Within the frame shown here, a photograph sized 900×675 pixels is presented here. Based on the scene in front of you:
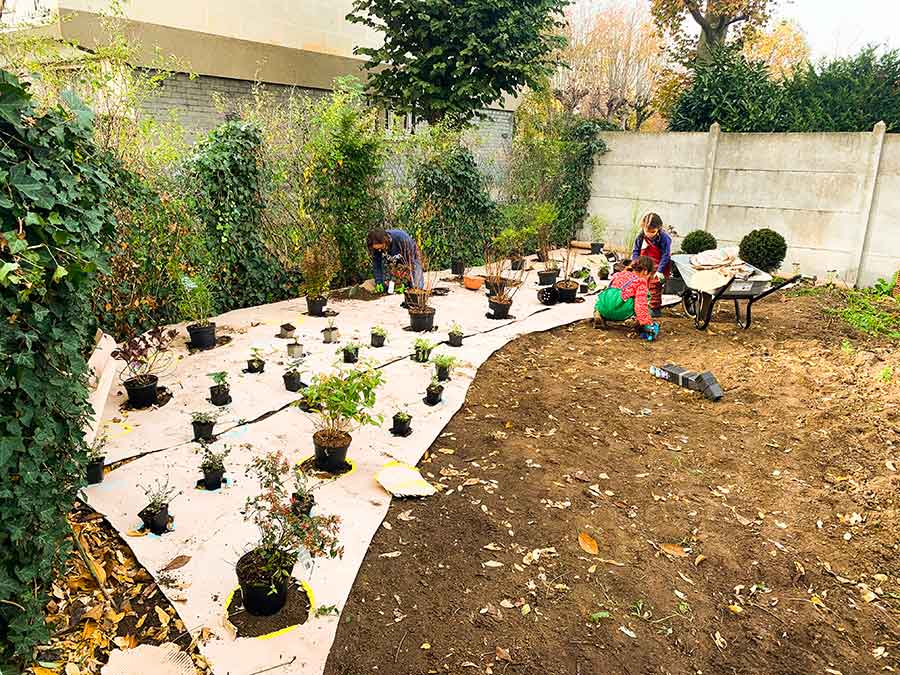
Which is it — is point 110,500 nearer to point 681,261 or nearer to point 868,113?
point 681,261

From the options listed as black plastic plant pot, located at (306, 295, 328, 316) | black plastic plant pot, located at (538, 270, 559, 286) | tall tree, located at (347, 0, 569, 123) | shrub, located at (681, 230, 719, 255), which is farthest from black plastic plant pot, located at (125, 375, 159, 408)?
shrub, located at (681, 230, 719, 255)

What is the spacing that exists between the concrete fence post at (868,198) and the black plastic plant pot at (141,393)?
8986 millimetres

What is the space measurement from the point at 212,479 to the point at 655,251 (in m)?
5.74

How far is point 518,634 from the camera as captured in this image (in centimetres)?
252

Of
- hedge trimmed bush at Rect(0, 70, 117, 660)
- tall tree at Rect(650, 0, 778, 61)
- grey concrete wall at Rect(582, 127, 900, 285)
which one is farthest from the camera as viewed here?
tall tree at Rect(650, 0, 778, 61)

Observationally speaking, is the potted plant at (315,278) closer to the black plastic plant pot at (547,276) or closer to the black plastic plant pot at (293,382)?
the black plastic plant pot at (293,382)

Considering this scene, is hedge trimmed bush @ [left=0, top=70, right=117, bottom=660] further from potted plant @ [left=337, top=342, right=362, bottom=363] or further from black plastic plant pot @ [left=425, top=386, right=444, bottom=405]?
potted plant @ [left=337, top=342, right=362, bottom=363]

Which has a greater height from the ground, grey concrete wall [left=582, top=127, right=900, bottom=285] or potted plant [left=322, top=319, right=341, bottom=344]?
grey concrete wall [left=582, top=127, right=900, bottom=285]

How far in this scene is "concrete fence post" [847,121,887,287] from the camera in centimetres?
786

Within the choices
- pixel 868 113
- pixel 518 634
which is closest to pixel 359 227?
pixel 518 634

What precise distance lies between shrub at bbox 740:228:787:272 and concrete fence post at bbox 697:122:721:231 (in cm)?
130

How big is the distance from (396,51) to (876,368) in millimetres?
8284

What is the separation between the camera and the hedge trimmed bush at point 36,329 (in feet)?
6.09

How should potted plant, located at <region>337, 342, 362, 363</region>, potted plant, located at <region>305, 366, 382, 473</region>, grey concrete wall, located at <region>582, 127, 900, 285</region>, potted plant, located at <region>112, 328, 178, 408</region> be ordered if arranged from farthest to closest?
grey concrete wall, located at <region>582, 127, 900, 285</region> → potted plant, located at <region>337, 342, 362, 363</region> → potted plant, located at <region>112, 328, 178, 408</region> → potted plant, located at <region>305, 366, 382, 473</region>
